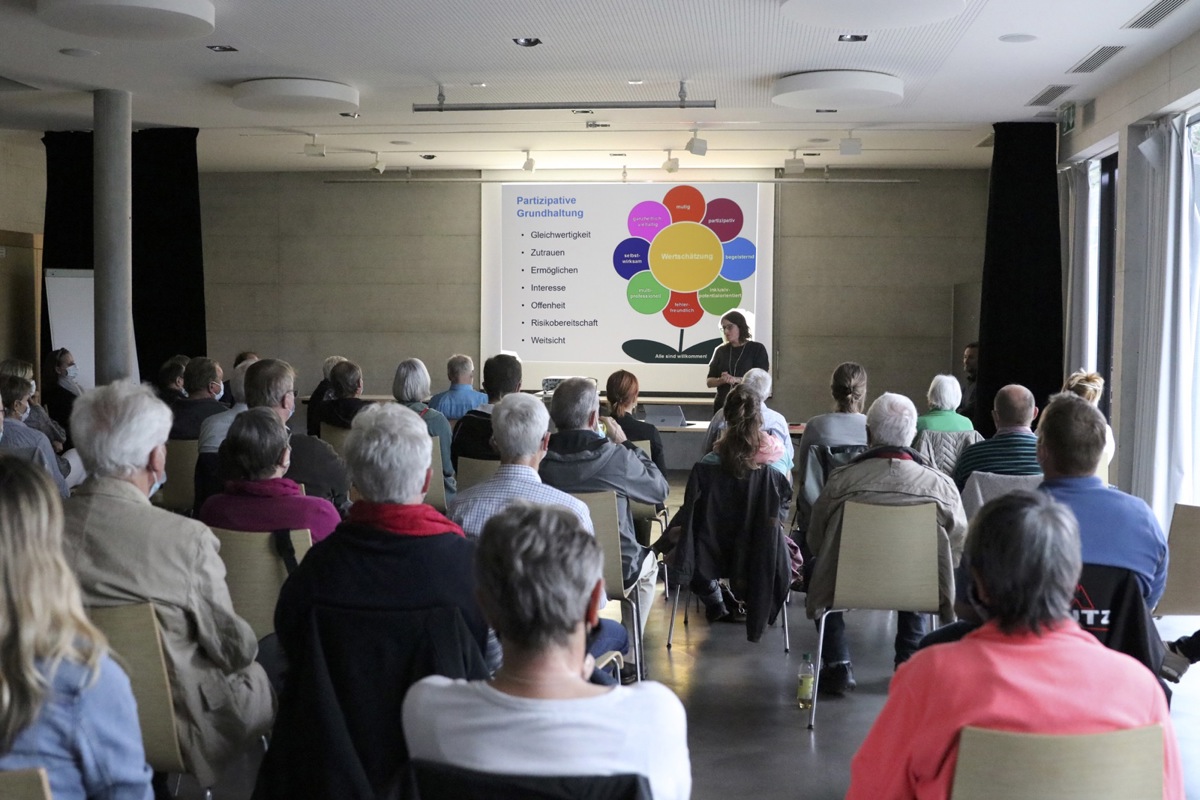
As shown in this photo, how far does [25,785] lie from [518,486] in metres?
1.96

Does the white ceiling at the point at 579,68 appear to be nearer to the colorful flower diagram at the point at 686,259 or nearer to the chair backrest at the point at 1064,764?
the colorful flower diagram at the point at 686,259

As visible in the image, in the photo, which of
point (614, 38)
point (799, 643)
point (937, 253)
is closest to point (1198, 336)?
point (799, 643)

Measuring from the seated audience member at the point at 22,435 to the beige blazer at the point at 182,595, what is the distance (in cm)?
194

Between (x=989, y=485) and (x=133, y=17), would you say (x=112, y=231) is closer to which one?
(x=133, y=17)

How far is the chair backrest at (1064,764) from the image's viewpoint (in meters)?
1.73

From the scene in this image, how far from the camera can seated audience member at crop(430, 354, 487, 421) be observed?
7.21 metres

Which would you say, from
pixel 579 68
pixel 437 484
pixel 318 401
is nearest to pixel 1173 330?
pixel 579 68

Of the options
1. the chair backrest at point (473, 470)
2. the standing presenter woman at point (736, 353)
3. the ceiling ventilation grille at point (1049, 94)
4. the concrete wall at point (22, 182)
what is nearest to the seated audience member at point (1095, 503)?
the chair backrest at point (473, 470)

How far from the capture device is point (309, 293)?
1372cm

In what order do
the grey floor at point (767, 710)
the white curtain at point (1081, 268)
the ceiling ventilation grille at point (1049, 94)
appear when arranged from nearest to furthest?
the grey floor at point (767, 710) → the ceiling ventilation grille at point (1049, 94) → the white curtain at point (1081, 268)

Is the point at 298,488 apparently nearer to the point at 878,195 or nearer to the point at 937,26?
the point at 937,26

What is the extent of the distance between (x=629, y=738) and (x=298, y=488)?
208 centimetres

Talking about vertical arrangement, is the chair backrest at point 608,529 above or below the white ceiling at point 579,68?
below

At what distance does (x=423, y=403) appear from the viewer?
21.3 ft
